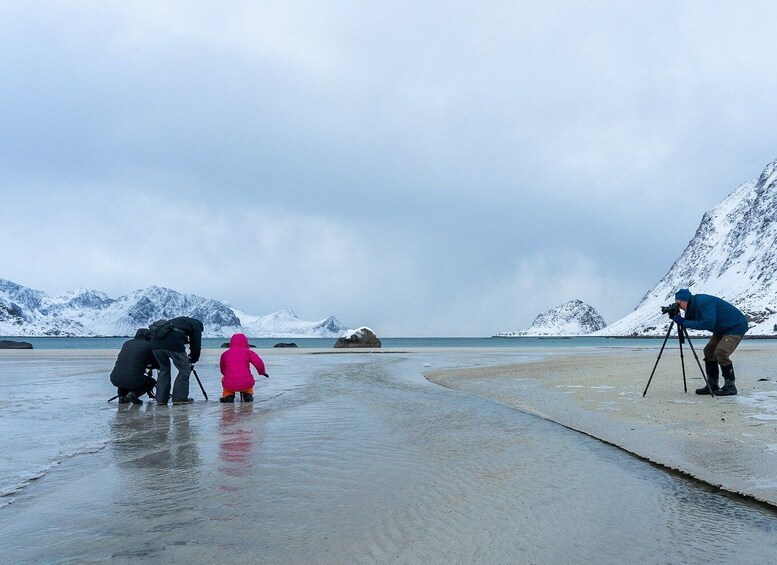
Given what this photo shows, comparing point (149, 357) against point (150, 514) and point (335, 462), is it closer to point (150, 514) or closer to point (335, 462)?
point (335, 462)

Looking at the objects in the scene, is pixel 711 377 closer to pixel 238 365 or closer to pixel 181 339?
pixel 238 365

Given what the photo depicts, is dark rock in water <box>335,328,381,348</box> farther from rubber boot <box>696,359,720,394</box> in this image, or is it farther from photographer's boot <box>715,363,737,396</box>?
photographer's boot <box>715,363,737,396</box>

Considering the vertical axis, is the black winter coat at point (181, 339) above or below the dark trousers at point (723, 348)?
above

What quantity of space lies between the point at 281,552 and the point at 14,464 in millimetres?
4820

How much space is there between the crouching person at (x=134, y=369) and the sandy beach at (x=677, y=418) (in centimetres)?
888

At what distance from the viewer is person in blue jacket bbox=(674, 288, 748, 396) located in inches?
449


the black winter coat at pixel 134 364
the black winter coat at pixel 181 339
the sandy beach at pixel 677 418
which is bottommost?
the sandy beach at pixel 677 418

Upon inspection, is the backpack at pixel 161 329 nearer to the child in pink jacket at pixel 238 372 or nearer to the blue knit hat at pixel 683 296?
the child in pink jacket at pixel 238 372

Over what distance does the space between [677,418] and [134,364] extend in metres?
12.5

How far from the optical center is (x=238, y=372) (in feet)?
41.9

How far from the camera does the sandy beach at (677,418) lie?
18.1 ft

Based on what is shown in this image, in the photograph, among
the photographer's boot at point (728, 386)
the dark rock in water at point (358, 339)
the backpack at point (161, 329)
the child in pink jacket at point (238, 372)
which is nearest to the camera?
the photographer's boot at point (728, 386)

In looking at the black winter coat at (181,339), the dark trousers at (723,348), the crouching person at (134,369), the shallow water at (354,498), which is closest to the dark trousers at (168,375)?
the black winter coat at (181,339)


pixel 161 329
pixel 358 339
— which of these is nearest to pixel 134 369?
pixel 161 329
